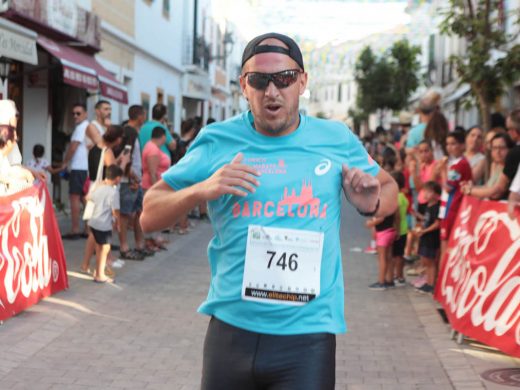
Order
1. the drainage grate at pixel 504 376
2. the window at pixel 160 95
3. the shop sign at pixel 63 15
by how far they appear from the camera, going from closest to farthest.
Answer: the drainage grate at pixel 504 376 < the shop sign at pixel 63 15 < the window at pixel 160 95

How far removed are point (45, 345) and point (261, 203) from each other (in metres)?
4.17

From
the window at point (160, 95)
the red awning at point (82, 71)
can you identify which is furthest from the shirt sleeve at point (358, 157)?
the window at point (160, 95)

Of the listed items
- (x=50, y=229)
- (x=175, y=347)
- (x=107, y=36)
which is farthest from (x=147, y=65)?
(x=175, y=347)

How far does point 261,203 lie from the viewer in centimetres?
302

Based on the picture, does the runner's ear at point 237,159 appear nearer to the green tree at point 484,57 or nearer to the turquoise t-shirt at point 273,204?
the turquoise t-shirt at point 273,204

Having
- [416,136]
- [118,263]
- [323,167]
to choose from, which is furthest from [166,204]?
[416,136]

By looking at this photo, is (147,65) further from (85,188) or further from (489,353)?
(489,353)

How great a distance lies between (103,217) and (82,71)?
6387mm

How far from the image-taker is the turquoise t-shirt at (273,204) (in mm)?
3016

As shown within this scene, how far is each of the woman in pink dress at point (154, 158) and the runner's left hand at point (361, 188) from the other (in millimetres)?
8864

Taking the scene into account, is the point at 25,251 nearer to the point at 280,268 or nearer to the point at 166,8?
the point at 280,268

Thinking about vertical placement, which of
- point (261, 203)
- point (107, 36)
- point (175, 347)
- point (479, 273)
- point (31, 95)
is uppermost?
point (107, 36)

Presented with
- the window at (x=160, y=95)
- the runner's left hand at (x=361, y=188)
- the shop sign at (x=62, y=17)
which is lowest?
the runner's left hand at (x=361, y=188)

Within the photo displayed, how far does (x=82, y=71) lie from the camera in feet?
49.5
